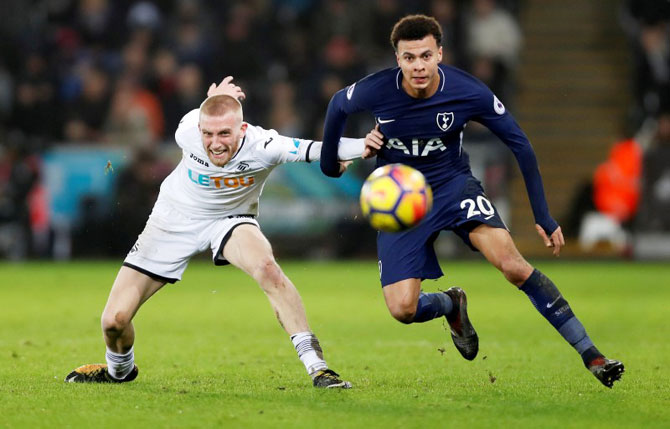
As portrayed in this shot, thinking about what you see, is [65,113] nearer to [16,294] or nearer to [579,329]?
[16,294]

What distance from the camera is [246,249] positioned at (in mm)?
6988

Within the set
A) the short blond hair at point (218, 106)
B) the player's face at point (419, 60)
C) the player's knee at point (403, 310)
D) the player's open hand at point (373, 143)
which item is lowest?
the player's knee at point (403, 310)

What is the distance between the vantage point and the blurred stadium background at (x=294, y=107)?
17.5 m

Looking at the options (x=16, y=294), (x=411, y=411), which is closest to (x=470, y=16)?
(x=16, y=294)

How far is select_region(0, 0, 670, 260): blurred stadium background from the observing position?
17547 millimetres

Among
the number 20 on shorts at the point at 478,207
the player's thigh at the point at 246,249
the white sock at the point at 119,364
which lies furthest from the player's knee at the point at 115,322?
the number 20 on shorts at the point at 478,207

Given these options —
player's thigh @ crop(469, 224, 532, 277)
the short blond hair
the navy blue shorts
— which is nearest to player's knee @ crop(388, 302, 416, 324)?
the navy blue shorts

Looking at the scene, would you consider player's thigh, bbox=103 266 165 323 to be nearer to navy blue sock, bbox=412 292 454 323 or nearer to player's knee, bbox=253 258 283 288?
player's knee, bbox=253 258 283 288

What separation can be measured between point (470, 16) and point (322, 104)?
10.6ft

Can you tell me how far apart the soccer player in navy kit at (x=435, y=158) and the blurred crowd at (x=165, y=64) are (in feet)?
Result: 32.9

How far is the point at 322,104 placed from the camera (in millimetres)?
18391

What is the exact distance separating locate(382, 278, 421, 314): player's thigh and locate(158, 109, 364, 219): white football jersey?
873 millimetres

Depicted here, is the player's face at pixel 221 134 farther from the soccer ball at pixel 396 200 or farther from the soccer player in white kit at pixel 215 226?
the soccer ball at pixel 396 200

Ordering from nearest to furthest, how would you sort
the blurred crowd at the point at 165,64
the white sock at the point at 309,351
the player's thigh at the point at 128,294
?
the white sock at the point at 309,351, the player's thigh at the point at 128,294, the blurred crowd at the point at 165,64
